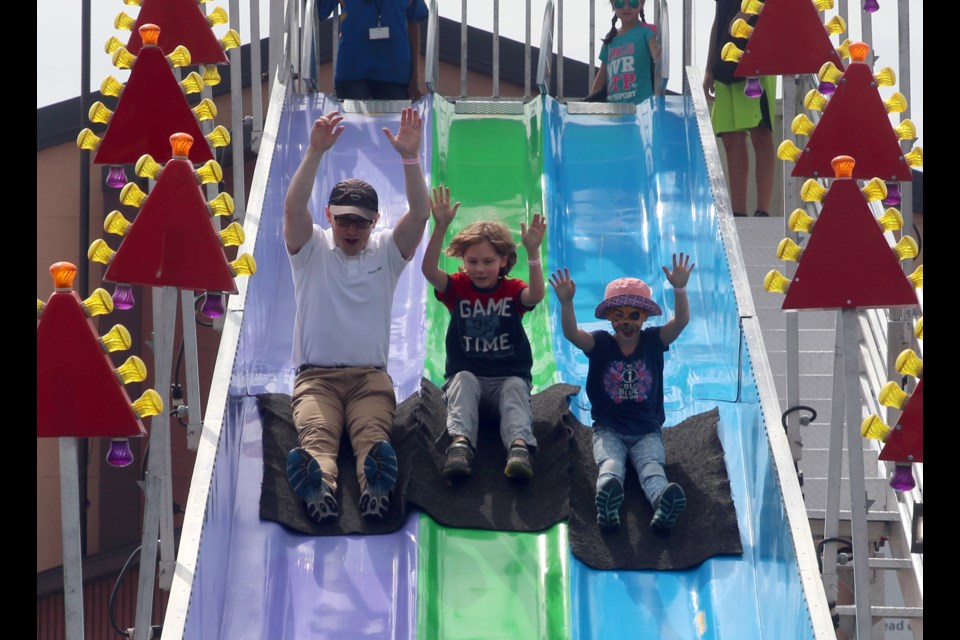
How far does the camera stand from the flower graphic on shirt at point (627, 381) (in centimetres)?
563

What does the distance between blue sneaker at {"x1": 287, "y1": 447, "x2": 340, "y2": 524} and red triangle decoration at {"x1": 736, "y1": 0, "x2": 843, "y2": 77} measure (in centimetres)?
236

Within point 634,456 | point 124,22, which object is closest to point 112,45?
point 124,22

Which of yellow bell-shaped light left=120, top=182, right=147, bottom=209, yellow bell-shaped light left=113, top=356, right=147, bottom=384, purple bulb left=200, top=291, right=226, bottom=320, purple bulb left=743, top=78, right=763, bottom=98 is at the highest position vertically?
purple bulb left=743, top=78, right=763, bottom=98

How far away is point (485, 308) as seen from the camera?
5.79 m

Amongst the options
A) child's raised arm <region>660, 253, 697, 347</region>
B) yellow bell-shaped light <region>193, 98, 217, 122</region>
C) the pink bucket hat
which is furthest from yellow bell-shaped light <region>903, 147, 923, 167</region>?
yellow bell-shaped light <region>193, 98, 217, 122</region>

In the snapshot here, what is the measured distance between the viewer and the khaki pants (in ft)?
17.7

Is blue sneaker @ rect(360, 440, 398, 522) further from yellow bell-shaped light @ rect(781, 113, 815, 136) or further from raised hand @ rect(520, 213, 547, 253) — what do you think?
yellow bell-shaped light @ rect(781, 113, 815, 136)

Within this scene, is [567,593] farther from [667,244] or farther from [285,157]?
[285,157]

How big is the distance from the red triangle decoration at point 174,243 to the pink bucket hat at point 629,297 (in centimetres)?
150

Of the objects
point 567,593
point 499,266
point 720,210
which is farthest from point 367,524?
point 720,210

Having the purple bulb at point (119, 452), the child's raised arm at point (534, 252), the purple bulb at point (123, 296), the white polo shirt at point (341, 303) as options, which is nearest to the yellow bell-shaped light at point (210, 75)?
the white polo shirt at point (341, 303)

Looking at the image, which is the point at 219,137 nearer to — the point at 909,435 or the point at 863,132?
the point at 863,132

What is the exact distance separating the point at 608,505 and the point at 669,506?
0.67 feet

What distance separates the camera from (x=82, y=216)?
9148 millimetres
